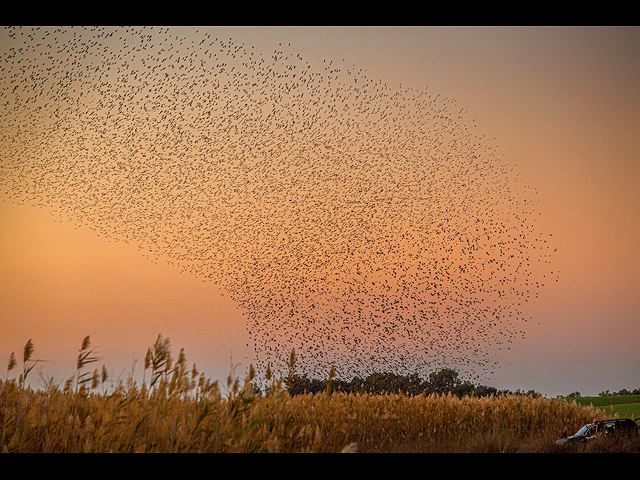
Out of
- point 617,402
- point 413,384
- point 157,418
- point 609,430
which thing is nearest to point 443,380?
point 413,384

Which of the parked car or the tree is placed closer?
the parked car

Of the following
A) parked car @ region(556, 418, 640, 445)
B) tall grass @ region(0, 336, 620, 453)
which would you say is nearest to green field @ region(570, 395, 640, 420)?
parked car @ region(556, 418, 640, 445)

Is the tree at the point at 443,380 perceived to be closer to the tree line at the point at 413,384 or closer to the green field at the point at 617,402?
the tree line at the point at 413,384

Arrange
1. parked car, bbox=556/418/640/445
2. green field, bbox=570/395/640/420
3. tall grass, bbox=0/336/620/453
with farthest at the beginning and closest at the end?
1. green field, bbox=570/395/640/420
2. parked car, bbox=556/418/640/445
3. tall grass, bbox=0/336/620/453

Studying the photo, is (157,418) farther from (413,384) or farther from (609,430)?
(413,384)

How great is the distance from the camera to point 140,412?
573 cm

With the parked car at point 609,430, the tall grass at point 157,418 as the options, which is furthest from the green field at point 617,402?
the tall grass at point 157,418

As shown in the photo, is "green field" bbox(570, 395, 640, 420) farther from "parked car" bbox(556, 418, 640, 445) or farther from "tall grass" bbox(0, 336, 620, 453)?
"tall grass" bbox(0, 336, 620, 453)

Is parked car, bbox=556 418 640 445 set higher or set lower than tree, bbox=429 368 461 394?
lower
